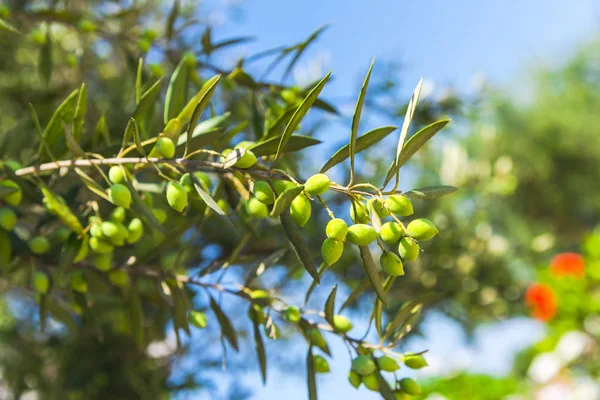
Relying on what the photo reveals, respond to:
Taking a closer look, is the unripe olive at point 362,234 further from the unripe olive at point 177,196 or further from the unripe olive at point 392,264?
the unripe olive at point 177,196

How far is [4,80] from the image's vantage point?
2686 mm

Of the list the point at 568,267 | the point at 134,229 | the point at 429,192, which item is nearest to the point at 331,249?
the point at 429,192

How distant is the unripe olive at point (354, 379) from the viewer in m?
0.82

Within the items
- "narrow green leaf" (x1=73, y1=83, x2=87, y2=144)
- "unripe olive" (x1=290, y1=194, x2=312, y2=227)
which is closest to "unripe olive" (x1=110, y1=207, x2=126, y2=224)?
"narrow green leaf" (x1=73, y1=83, x2=87, y2=144)

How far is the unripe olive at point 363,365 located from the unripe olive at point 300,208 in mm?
258

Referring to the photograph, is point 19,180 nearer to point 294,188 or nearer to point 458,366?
point 294,188

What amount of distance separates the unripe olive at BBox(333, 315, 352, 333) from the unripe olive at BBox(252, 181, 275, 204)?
26cm

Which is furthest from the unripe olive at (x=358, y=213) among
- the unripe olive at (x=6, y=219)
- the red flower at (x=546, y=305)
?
the red flower at (x=546, y=305)

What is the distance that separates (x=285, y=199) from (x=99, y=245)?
0.37 m

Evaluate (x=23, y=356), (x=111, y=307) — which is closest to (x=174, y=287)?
(x=111, y=307)

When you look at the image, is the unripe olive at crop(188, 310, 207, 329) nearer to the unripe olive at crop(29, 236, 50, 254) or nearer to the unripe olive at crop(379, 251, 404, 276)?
the unripe olive at crop(29, 236, 50, 254)

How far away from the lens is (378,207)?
2.26 ft

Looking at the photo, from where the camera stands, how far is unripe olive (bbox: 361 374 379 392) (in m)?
0.80

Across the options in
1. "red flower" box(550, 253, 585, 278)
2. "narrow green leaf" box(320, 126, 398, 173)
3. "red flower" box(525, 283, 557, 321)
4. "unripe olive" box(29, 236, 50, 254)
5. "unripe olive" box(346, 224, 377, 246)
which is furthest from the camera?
"red flower" box(550, 253, 585, 278)
